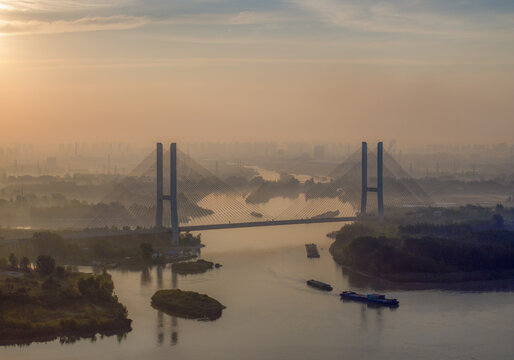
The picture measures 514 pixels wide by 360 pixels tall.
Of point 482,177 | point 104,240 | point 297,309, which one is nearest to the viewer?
point 297,309

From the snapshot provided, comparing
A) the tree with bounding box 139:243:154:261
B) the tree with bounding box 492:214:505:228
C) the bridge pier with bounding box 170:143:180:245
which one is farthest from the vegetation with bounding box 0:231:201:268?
the tree with bounding box 492:214:505:228

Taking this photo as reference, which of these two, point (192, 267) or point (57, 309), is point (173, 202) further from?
point (57, 309)

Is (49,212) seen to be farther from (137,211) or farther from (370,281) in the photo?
(370,281)

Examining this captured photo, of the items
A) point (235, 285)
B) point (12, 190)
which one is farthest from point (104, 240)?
point (12, 190)

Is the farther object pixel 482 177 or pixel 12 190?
pixel 482 177

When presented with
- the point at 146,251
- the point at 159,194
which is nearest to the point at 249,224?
the point at 159,194

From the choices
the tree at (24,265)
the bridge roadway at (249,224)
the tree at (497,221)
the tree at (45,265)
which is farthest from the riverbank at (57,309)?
the tree at (497,221)

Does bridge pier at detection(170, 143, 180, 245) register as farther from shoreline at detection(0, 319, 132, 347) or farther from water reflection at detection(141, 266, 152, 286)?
shoreline at detection(0, 319, 132, 347)

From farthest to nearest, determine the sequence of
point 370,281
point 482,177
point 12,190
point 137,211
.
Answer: point 482,177, point 12,190, point 137,211, point 370,281
